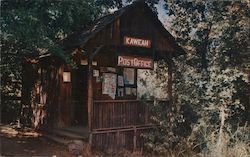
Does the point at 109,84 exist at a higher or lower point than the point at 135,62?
lower

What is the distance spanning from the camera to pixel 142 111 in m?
14.4

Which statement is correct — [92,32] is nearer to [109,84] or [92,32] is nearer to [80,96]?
[109,84]

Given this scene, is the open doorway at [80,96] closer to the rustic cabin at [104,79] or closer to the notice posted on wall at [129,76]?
the rustic cabin at [104,79]

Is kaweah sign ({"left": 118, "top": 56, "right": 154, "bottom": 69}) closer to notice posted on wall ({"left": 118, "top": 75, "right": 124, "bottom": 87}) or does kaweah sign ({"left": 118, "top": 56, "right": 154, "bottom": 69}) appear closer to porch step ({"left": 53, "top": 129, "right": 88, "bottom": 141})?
notice posted on wall ({"left": 118, "top": 75, "right": 124, "bottom": 87})

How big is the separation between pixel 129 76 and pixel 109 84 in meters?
1.21

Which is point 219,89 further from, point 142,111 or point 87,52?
point 87,52

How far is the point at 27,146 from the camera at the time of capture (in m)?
13.0

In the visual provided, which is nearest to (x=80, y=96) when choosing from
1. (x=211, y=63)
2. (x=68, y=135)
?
(x=68, y=135)

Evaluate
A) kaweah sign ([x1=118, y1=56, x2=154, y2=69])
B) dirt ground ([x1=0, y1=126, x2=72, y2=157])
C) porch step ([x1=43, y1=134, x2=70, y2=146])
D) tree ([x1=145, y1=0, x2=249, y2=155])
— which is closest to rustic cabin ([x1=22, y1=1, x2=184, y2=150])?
kaweah sign ([x1=118, y1=56, x2=154, y2=69])

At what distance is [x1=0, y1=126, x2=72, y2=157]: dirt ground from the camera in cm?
1186

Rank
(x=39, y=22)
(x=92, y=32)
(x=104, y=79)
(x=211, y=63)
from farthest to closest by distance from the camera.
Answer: (x=211, y=63) → (x=104, y=79) → (x=92, y=32) → (x=39, y=22)

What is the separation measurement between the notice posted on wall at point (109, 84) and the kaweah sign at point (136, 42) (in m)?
2.18

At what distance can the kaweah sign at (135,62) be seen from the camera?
44.0ft

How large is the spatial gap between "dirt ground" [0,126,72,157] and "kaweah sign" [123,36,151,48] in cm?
408
